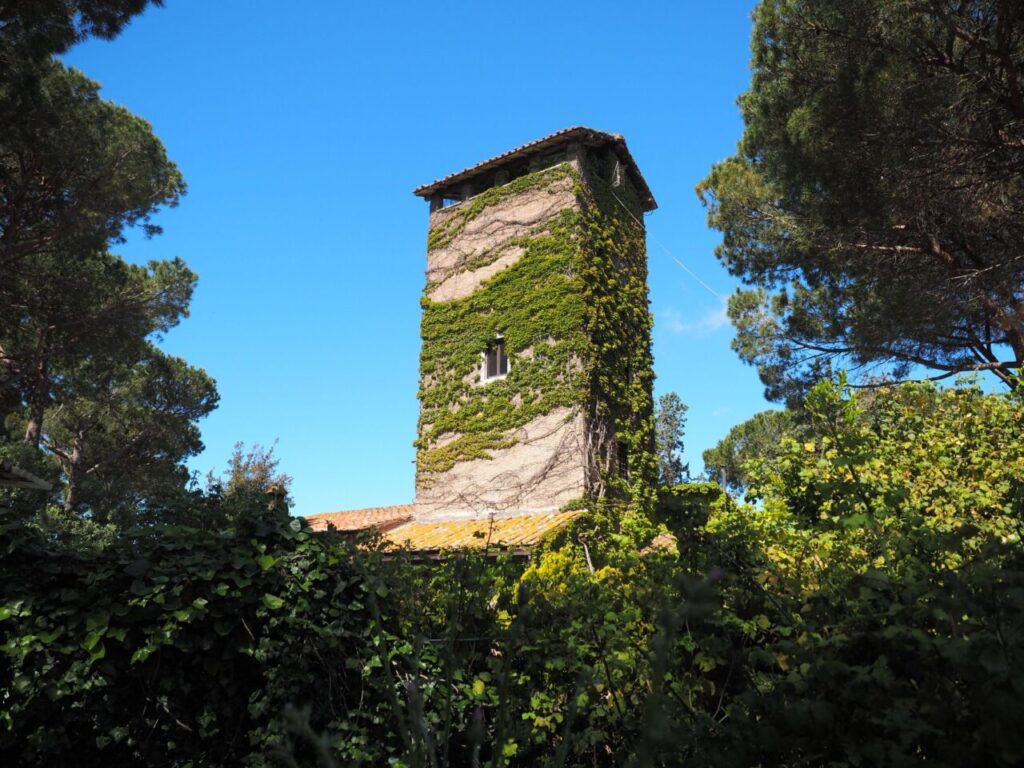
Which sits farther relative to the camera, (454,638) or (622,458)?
(622,458)

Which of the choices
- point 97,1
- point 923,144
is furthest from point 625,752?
point 97,1

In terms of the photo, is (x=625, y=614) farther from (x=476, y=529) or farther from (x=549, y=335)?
(x=549, y=335)

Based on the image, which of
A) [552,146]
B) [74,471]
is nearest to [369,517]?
[552,146]

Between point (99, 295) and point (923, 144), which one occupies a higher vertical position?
point (99, 295)

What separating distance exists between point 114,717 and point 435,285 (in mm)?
11400

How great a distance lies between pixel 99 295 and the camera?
48.6ft

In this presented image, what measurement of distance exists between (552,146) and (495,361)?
4485mm

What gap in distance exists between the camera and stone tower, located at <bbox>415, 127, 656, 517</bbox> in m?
12.1

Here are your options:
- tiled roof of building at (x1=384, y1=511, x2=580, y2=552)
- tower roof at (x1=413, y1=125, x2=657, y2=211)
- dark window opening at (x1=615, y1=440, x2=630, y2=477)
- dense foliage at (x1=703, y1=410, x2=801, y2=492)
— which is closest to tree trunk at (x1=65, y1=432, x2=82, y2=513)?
tiled roof of building at (x1=384, y1=511, x2=580, y2=552)

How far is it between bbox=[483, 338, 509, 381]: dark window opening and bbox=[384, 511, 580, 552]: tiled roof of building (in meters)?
2.73

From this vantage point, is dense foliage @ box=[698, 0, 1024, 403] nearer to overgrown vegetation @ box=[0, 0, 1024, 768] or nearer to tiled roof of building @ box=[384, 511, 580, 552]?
overgrown vegetation @ box=[0, 0, 1024, 768]

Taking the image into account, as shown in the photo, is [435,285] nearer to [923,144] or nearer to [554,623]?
[923,144]

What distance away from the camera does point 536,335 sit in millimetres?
12695

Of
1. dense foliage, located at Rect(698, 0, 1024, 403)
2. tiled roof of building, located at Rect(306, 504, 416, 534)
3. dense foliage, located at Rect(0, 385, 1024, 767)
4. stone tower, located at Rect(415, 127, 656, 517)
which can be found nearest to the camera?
dense foliage, located at Rect(0, 385, 1024, 767)
